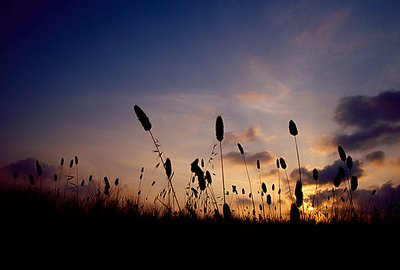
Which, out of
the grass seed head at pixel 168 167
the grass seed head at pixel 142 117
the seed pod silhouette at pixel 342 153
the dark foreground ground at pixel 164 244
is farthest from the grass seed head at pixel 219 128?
the seed pod silhouette at pixel 342 153

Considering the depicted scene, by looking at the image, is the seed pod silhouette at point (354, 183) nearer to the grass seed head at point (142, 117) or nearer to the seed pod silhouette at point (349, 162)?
the seed pod silhouette at point (349, 162)

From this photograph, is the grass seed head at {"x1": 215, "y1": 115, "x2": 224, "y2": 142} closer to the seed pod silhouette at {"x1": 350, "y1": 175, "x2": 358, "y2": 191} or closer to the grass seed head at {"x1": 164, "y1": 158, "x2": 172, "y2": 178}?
the grass seed head at {"x1": 164, "y1": 158, "x2": 172, "y2": 178}

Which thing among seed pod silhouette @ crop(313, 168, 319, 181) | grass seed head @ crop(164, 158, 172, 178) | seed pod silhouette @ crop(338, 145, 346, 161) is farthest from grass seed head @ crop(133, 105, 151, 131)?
seed pod silhouette @ crop(313, 168, 319, 181)

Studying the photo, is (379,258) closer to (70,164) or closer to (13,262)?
(13,262)

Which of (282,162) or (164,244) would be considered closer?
(164,244)

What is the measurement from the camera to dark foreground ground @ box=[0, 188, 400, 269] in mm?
3012

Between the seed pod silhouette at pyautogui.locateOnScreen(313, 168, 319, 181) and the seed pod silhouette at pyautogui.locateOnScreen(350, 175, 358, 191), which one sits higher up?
the seed pod silhouette at pyautogui.locateOnScreen(313, 168, 319, 181)

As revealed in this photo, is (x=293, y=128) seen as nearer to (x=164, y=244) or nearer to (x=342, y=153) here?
(x=342, y=153)

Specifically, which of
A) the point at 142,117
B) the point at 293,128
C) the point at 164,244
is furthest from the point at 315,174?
the point at 164,244

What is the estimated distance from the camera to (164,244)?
3.39 meters

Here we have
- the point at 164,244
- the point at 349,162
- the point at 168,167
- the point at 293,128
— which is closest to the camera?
the point at 164,244

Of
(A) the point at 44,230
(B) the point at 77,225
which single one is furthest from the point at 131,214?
(A) the point at 44,230

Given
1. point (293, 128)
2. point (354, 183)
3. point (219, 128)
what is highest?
point (293, 128)

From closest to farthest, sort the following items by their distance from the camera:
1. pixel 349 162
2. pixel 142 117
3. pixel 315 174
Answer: pixel 142 117, pixel 349 162, pixel 315 174
